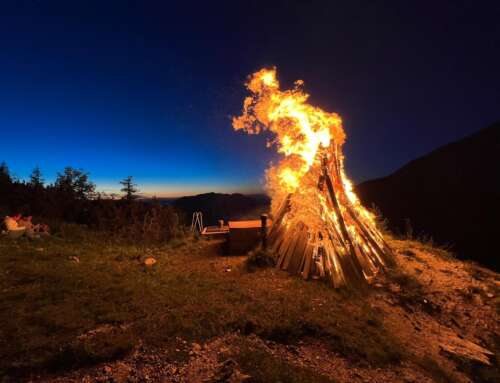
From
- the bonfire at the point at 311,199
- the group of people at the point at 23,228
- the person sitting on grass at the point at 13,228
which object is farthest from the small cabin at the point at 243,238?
the person sitting on grass at the point at 13,228

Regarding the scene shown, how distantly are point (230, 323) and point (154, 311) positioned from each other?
165 centimetres

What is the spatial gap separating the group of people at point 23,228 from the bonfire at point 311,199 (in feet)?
30.9

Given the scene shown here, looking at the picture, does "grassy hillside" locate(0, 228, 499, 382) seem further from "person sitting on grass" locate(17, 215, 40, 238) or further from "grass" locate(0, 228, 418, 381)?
"person sitting on grass" locate(17, 215, 40, 238)

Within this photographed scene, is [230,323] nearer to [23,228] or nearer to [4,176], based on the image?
[23,228]

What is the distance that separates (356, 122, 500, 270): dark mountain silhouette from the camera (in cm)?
2359

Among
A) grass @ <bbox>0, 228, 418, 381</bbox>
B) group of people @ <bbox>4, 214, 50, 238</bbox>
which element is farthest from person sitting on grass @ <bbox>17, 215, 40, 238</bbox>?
grass @ <bbox>0, 228, 418, 381</bbox>

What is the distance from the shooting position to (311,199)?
842 centimetres

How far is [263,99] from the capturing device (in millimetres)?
9695

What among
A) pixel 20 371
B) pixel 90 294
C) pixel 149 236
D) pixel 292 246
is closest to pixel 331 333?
pixel 292 246

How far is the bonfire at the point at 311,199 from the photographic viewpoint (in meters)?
7.54

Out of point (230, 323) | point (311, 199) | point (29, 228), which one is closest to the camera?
point (230, 323)

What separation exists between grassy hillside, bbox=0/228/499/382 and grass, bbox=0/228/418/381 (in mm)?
25

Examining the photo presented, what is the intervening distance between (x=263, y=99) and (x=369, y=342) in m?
8.19

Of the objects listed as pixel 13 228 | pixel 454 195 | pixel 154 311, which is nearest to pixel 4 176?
pixel 13 228
